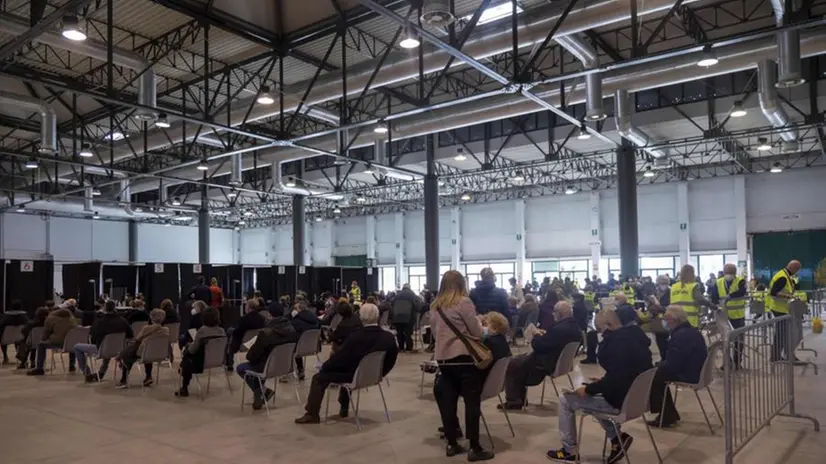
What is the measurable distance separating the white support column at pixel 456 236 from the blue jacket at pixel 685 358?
80.0 feet

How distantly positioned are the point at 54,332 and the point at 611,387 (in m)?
8.43

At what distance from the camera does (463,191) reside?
27.5 m

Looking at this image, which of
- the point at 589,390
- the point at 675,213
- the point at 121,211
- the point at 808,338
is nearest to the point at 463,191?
the point at 675,213

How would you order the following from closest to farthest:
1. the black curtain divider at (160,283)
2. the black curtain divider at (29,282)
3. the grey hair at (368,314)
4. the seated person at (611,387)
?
the seated person at (611,387), the grey hair at (368,314), the black curtain divider at (29,282), the black curtain divider at (160,283)

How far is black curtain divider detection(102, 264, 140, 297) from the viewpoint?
16.3m

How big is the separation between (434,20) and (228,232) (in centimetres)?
3350

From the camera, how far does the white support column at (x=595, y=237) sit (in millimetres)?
25672

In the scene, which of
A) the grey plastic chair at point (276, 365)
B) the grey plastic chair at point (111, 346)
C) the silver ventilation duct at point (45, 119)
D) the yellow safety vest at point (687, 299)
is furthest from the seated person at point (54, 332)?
the yellow safety vest at point (687, 299)

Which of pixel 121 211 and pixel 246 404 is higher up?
pixel 121 211

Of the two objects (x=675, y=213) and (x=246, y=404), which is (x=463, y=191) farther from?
(x=246, y=404)

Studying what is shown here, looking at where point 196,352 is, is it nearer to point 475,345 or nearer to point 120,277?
point 475,345

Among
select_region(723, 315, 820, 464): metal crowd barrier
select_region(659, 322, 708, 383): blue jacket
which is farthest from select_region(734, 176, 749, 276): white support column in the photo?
select_region(659, 322, 708, 383): blue jacket

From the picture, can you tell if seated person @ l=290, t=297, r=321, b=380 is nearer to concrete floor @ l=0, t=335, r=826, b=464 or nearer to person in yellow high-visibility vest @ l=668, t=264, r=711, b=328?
concrete floor @ l=0, t=335, r=826, b=464

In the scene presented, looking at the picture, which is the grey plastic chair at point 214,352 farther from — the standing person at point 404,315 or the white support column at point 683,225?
the white support column at point 683,225
